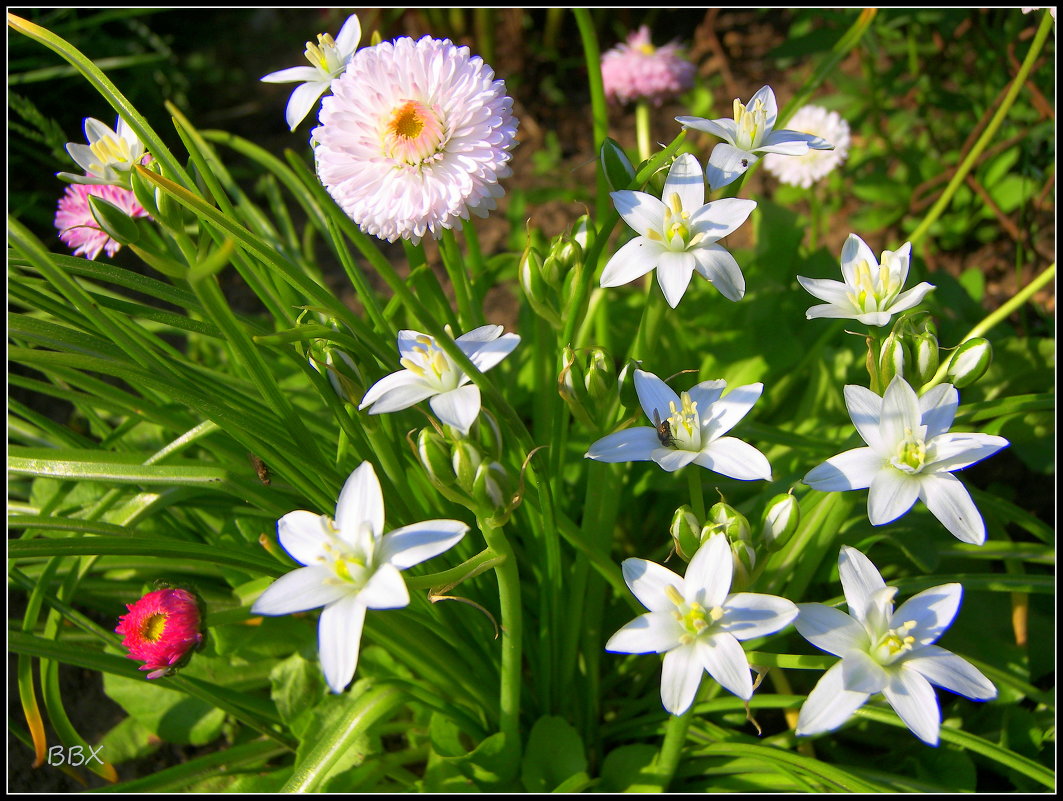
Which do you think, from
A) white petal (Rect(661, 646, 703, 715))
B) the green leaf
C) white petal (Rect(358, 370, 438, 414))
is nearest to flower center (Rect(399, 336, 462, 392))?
white petal (Rect(358, 370, 438, 414))

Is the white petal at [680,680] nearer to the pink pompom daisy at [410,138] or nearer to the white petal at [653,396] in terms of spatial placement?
the white petal at [653,396]

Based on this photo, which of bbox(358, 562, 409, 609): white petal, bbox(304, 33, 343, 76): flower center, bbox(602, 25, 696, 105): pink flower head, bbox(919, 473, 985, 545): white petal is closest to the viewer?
bbox(358, 562, 409, 609): white petal

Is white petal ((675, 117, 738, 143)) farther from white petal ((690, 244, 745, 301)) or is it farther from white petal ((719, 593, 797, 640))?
white petal ((719, 593, 797, 640))

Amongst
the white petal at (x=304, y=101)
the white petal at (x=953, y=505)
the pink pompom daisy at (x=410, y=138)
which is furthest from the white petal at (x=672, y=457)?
the white petal at (x=304, y=101)

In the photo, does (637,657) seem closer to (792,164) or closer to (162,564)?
(162,564)

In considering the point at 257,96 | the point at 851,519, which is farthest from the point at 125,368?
the point at 257,96

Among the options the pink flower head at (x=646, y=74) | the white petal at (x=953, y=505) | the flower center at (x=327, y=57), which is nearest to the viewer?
the white petal at (x=953, y=505)

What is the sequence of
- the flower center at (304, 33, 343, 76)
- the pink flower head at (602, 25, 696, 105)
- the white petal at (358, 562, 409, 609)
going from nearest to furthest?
the white petal at (358, 562, 409, 609) < the flower center at (304, 33, 343, 76) < the pink flower head at (602, 25, 696, 105)
